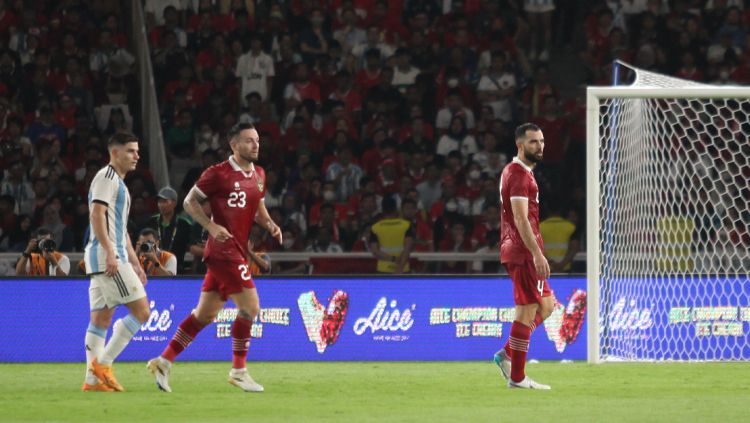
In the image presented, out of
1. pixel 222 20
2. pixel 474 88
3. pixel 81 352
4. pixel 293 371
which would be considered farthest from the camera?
pixel 222 20

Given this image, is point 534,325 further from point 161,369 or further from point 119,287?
point 119,287

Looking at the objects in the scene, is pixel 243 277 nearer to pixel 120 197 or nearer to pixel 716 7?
pixel 120 197

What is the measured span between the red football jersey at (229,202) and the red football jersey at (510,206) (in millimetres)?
1856

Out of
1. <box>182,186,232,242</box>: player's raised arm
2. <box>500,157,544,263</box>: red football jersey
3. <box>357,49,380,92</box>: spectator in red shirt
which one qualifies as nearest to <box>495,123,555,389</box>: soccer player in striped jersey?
<box>500,157,544,263</box>: red football jersey

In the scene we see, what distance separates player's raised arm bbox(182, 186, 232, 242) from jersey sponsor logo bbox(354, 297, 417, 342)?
185 inches

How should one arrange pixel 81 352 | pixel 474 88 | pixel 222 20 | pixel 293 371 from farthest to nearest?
1. pixel 222 20
2. pixel 474 88
3. pixel 81 352
4. pixel 293 371

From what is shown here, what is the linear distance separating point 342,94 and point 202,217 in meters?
10.6

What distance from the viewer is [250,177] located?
11.0 metres

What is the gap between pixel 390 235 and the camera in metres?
17.9

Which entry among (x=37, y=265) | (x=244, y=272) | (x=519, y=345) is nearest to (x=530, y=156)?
(x=519, y=345)

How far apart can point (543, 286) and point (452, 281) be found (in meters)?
4.36

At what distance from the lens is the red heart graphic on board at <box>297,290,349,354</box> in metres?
15.2

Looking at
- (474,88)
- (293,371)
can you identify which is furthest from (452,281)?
(474,88)

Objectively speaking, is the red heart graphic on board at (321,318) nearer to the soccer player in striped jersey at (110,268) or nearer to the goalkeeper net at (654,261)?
the goalkeeper net at (654,261)
